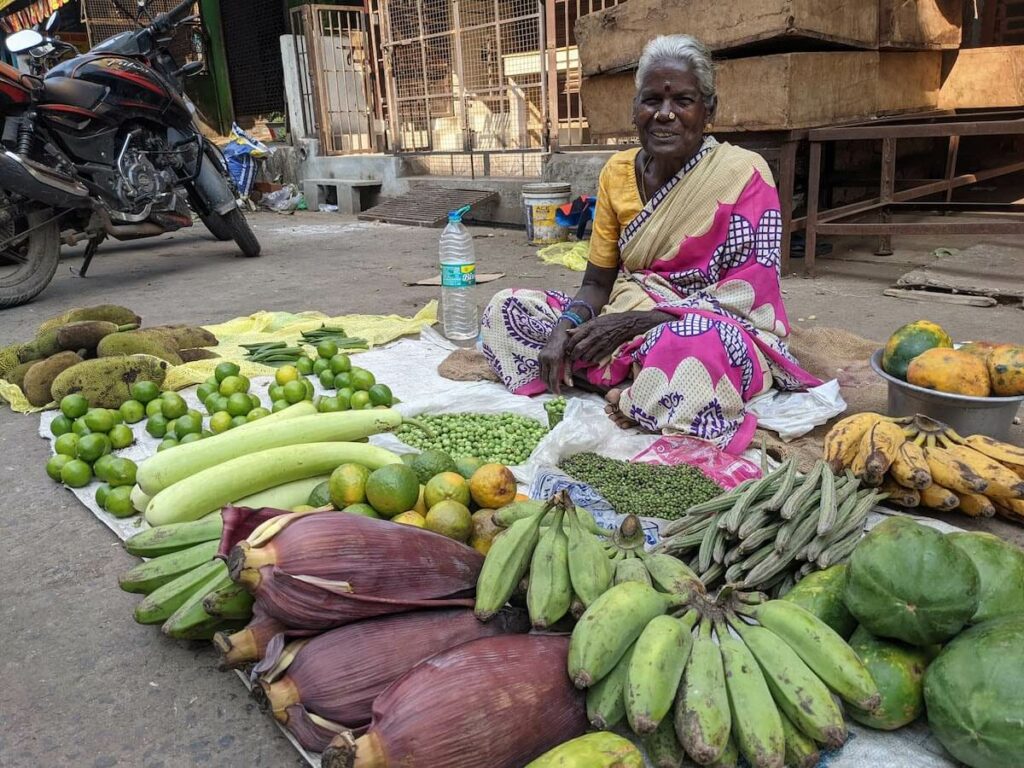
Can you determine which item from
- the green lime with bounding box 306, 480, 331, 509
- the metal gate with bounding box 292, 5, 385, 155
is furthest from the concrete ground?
the metal gate with bounding box 292, 5, 385, 155

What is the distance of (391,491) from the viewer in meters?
2.02

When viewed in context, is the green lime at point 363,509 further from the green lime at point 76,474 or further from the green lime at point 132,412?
the green lime at point 132,412

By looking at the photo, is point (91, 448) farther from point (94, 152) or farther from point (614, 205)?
point (94, 152)

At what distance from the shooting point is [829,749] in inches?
55.2

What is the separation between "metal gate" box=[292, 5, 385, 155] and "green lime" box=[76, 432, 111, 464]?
9593 mm

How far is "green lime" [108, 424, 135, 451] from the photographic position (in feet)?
9.64

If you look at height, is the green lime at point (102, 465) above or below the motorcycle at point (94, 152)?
below

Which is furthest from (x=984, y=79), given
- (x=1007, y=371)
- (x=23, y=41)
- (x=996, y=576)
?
(x=23, y=41)

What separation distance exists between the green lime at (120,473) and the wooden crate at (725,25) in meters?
4.50

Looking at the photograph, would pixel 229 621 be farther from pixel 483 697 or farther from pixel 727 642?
pixel 727 642

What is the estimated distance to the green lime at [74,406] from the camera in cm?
308

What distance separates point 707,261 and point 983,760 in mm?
2120

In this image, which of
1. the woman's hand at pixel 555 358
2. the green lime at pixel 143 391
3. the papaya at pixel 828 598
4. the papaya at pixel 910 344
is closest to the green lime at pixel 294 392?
the green lime at pixel 143 391

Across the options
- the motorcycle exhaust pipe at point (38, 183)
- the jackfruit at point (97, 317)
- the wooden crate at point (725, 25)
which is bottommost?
the jackfruit at point (97, 317)
